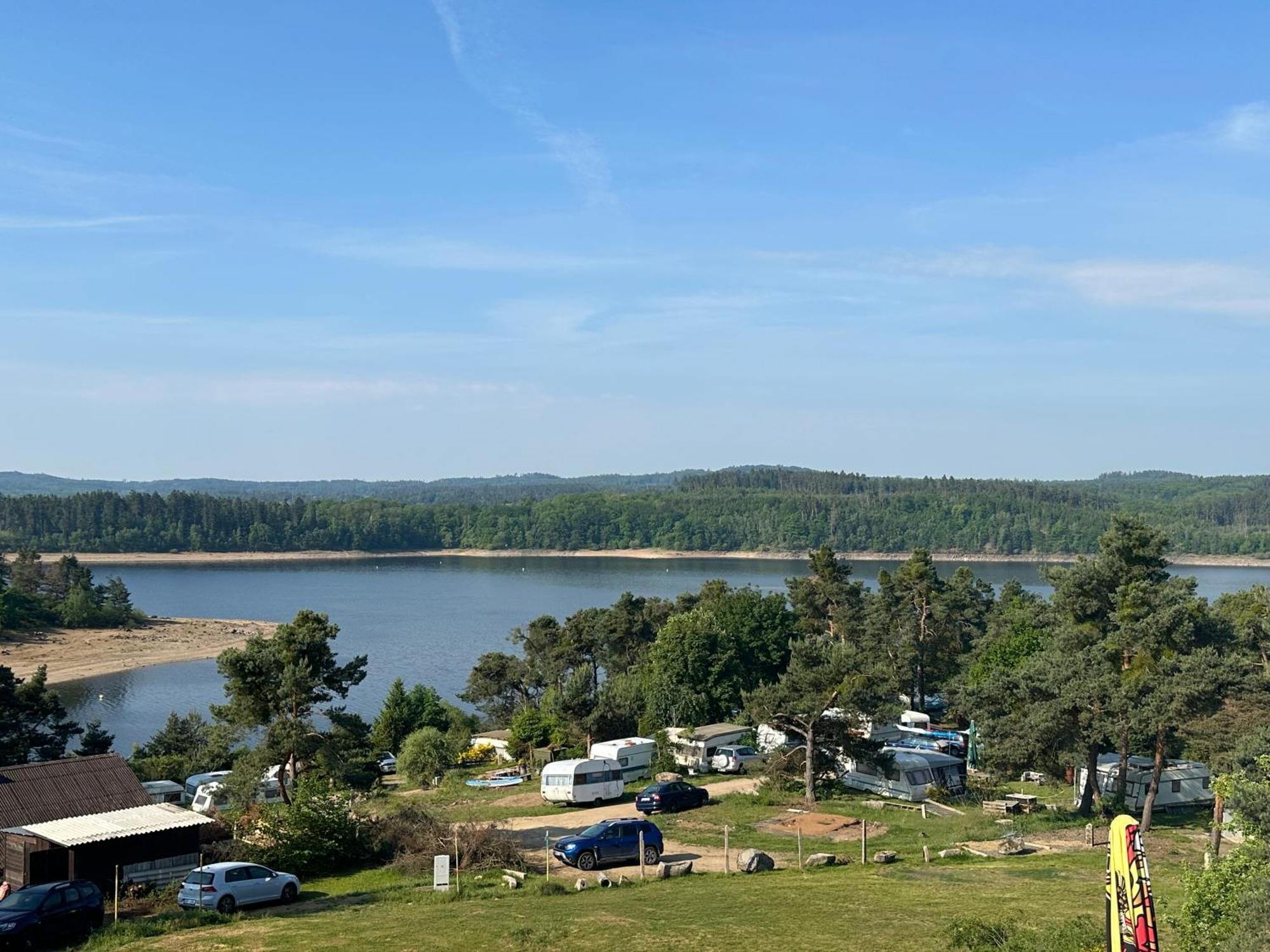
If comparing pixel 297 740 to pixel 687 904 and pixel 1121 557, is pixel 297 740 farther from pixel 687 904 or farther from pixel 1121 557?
pixel 1121 557

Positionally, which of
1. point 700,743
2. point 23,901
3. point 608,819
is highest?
point 23,901

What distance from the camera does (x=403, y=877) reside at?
77.2ft

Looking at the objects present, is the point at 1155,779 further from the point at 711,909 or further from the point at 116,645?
the point at 116,645

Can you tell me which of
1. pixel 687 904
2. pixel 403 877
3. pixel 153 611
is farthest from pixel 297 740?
pixel 153 611

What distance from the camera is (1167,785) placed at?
3375cm

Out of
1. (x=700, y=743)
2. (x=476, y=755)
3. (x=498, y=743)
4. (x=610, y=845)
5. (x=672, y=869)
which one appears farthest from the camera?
(x=498, y=743)

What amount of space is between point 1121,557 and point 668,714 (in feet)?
68.0

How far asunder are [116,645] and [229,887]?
90728mm

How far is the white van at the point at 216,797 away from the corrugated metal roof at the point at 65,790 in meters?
7.01

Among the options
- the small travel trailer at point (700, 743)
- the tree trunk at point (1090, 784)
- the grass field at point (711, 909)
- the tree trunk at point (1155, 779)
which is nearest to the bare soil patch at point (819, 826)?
the grass field at point (711, 909)

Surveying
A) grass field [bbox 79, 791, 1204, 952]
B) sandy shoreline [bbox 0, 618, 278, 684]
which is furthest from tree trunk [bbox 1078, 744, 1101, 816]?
sandy shoreline [bbox 0, 618, 278, 684]

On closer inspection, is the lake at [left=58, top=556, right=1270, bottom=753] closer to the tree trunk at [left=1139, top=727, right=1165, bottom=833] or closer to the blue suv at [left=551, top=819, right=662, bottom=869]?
the tree trunk at [left=1139, top=727, right=1165, bottom=833]

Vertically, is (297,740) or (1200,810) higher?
(297,740)

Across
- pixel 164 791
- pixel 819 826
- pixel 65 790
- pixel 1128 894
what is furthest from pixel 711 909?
pixel 164 791
